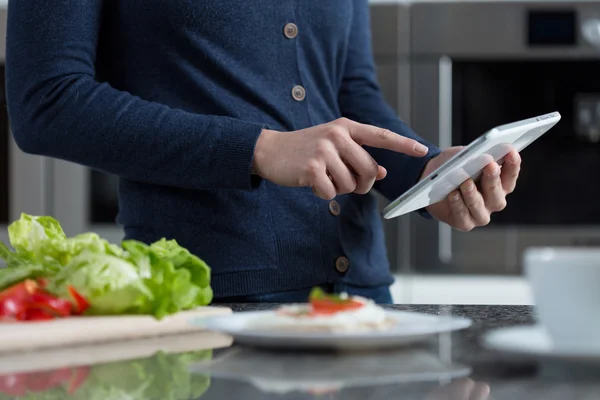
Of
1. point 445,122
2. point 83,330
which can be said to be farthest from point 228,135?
point 445,122

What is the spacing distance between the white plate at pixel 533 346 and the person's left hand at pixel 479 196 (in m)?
0.46

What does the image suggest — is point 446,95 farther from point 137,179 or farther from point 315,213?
point 137,179

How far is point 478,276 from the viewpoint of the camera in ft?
6.22

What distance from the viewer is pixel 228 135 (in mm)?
1030

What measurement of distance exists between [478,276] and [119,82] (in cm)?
97

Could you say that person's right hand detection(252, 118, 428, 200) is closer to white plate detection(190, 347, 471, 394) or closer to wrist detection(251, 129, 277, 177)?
wrist detection(251, 129, 277, 177)

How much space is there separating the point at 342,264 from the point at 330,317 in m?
0.58

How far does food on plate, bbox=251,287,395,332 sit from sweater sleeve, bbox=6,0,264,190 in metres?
0.40

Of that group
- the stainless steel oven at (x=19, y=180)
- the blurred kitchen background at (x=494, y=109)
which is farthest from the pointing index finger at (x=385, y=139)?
the stainless steel oven at (x=19, y=180)

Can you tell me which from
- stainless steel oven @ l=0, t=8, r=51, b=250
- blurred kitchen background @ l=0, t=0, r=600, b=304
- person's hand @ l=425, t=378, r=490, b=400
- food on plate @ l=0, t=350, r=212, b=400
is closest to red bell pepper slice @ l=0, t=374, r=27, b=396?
food on plate @ l=0, t=350, r=212, b=400

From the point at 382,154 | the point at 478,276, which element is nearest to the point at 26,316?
the point at 382,154

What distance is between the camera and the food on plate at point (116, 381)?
0.51 metres

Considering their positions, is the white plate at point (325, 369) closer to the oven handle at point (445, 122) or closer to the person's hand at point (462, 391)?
the person's hand at point (462, 391)

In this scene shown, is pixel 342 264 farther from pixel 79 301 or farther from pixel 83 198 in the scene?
pixel 83 198
